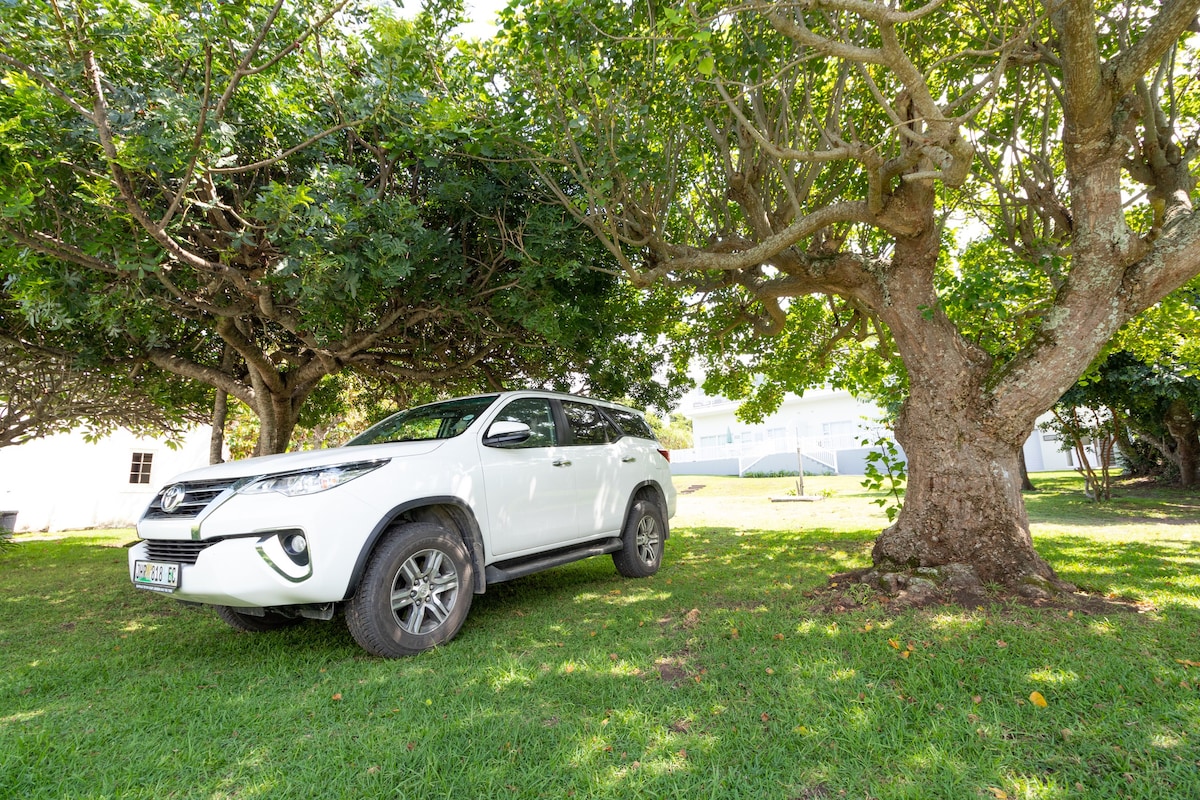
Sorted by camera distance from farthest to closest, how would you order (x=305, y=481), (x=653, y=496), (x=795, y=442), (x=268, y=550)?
(x=795, y=442) → (x=653, y=496) → (x=305, y=481) → (x=268, y=550)

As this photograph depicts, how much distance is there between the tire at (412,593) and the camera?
377 centimetres

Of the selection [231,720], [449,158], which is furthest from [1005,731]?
[449,158]

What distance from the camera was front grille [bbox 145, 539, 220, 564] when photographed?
143 inches

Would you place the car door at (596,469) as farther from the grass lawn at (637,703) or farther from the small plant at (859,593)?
the small plant at (859,593)

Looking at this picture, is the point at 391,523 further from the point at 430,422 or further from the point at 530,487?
the point at 430,422

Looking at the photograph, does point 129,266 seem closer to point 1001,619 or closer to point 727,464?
point 1001,619

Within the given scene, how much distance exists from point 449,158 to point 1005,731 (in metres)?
6.69

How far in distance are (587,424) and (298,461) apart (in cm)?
281

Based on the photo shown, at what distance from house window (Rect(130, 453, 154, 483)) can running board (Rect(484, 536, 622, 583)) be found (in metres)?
19.1

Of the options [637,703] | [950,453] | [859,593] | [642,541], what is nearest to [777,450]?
[642,541]

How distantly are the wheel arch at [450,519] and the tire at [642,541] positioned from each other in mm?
2030

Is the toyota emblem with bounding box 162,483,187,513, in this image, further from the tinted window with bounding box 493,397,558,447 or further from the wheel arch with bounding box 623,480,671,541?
the wheel arch with bounding box 623,480,671,541

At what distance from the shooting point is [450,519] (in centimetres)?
445

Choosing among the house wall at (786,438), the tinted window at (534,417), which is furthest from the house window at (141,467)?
the house wall at (786,438)
